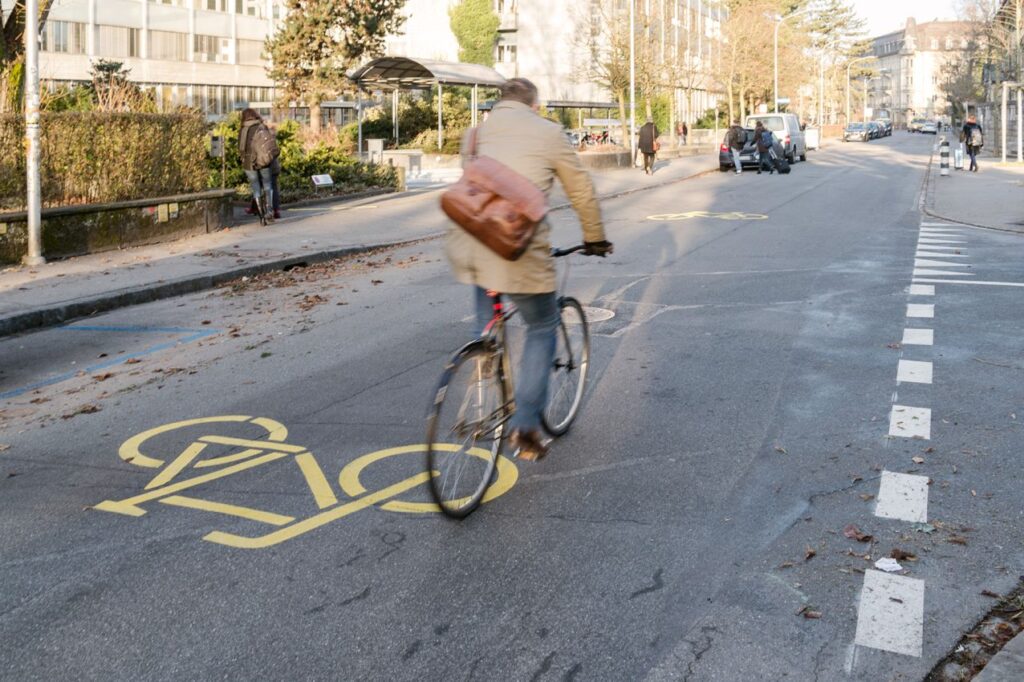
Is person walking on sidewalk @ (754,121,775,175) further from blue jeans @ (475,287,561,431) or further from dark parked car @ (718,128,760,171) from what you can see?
blue jeans @ (475,287,561,431)

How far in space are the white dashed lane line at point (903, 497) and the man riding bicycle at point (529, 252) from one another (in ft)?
5.30

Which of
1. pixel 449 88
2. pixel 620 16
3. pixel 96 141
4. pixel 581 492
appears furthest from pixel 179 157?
pixel 620 16

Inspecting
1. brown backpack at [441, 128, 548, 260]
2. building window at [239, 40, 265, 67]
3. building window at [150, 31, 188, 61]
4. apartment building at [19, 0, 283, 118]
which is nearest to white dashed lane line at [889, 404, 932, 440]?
brown backpack at [441, 128, 548, 260]

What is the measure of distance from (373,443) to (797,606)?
2835 mm

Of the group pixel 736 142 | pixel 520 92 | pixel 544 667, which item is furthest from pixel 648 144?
pixel 544 667

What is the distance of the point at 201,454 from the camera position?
6.24m

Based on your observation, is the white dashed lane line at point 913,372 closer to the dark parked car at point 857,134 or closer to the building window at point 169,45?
the building window at point 169,45

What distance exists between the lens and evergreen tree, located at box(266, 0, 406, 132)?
4278 cm

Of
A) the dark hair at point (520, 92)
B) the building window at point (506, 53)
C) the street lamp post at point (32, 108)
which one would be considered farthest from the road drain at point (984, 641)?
the building window at point (506, 53)

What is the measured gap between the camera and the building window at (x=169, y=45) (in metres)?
67.1

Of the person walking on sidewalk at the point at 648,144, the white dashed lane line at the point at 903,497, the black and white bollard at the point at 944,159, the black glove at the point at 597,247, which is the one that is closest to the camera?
the white dashed lane line at the point at 903,497

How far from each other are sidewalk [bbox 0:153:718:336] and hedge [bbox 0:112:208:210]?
3.03 ft

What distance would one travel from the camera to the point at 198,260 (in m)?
15.0

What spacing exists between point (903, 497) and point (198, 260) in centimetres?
1144
